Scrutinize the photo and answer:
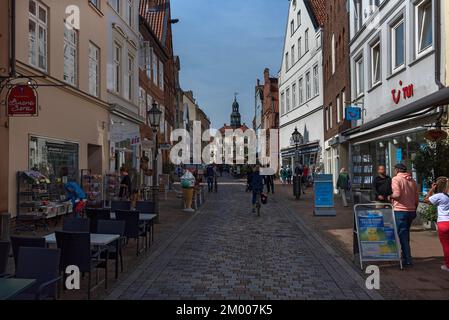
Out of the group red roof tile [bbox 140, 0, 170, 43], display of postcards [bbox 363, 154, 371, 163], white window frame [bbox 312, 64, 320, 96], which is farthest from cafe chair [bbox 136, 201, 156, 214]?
red roof tile [bbox 140, 0, 170, 43]

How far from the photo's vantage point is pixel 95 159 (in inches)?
755

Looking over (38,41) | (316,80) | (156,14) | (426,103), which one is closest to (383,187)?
(426,103)

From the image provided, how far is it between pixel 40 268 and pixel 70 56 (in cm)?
1254

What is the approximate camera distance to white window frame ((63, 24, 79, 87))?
15.8m

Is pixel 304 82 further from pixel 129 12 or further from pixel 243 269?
pixel 243 269

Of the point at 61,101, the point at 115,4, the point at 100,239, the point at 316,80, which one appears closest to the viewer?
the point at 100,239

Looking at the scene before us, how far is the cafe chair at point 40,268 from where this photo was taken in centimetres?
484

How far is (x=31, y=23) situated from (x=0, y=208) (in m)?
4.89

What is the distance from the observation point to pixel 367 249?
848cm

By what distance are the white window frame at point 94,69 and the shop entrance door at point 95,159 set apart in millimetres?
2044

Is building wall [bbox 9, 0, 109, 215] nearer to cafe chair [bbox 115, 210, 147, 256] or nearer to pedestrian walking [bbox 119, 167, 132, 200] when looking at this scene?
pedestrian walking [bbox 119, 167, 132, 200]

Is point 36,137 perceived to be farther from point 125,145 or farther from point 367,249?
point 125,145

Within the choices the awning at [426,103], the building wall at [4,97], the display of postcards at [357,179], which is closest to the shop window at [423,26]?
the awning at [426,103]
